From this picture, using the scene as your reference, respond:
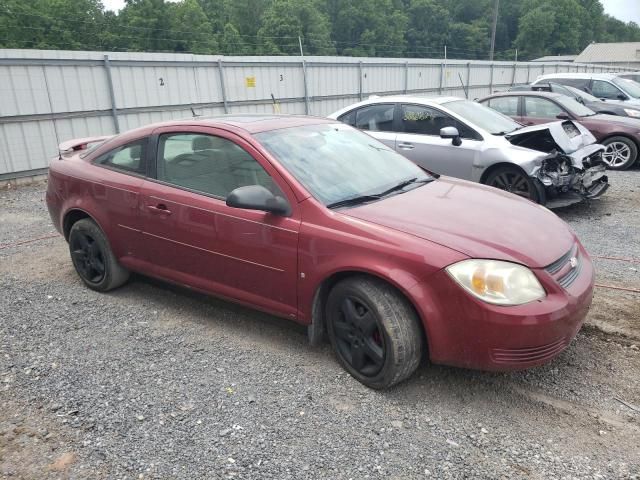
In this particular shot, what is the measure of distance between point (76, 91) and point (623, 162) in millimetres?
10454

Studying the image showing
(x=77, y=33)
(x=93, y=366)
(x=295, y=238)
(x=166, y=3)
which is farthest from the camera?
(x=166, y=3)

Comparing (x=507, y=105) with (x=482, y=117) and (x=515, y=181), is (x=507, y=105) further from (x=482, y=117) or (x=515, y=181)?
(x=515, y=181)

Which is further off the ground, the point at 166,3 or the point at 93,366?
A: the point at 166,3

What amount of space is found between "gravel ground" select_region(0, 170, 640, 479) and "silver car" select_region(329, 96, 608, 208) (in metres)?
2.72

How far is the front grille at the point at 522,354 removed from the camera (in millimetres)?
2801

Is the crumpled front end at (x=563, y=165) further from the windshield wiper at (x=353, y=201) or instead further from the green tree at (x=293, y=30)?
the green tree at (x=293, y=30)

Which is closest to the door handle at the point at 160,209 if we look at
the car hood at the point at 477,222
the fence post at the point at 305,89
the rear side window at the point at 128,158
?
the rear side window at the point at 128,158

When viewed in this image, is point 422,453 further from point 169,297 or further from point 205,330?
point 169,297

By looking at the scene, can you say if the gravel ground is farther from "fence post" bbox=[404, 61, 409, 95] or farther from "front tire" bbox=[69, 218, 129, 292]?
"fence post" bbox=[404, 61, 409, 95]

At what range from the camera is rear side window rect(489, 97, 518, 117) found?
9.66 meters

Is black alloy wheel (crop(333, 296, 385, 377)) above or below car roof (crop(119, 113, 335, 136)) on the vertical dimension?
below

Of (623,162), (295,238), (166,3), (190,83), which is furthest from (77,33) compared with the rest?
(295,238)

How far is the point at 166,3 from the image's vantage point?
5691 centimetres

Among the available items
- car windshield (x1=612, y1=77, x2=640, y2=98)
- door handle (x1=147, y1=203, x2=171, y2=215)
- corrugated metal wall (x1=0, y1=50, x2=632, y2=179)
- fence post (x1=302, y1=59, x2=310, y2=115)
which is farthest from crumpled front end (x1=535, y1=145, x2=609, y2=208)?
fence post (x1=302, y1=59, x2=310, y2=115)
